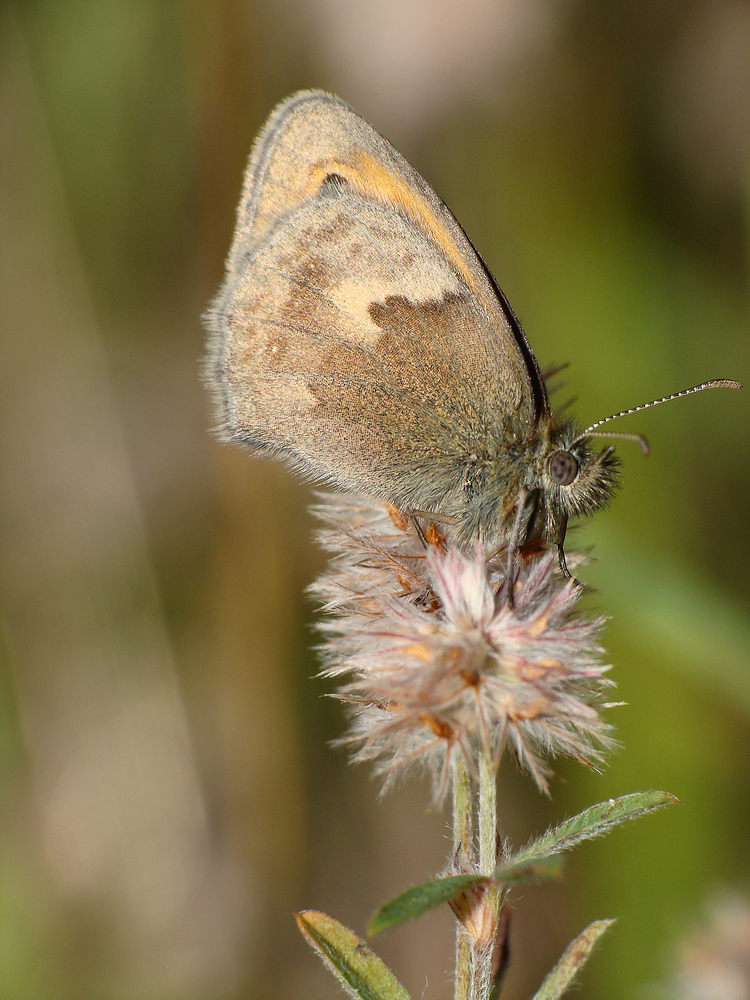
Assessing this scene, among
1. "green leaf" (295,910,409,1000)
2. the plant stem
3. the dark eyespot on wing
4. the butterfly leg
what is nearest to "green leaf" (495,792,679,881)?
the plant stem

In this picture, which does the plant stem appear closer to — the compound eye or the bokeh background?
the compound eye

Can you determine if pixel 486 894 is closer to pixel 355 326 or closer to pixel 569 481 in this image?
pixel 569 481

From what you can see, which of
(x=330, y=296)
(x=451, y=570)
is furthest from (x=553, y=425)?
(x=330, y=296)

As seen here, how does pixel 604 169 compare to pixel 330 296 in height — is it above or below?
above

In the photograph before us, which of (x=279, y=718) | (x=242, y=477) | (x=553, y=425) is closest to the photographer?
(x=553, y=425)

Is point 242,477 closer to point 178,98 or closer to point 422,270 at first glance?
point 178,98

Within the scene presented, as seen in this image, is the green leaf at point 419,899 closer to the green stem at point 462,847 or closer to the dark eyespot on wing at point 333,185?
the green stem at point 462,847

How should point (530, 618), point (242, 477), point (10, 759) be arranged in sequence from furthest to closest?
point (242, 477)
point (10, 759)
point (530, 618)

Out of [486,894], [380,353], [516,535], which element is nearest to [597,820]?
[486,894]
